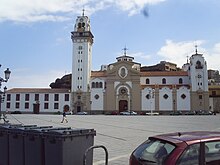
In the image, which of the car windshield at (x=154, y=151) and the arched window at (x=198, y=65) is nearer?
the car windshield at (x=154, y=151)

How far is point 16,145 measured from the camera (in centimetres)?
711

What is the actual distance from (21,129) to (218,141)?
14.8 feet

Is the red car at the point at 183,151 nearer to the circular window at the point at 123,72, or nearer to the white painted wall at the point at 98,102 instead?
the white painted wall at the point at 98,102

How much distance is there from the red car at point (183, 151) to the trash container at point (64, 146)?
160 cm

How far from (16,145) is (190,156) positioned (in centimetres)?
442

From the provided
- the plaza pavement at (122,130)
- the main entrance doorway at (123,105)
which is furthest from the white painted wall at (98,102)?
the plaza pavement at (122,130)

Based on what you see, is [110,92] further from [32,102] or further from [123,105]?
[32,102]

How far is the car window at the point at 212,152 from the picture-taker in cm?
451

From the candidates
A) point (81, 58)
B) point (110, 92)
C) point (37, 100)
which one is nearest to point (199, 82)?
point (110, 92)

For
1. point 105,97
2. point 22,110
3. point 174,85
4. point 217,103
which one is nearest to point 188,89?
point 174,85

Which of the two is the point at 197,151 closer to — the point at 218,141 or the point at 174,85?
the point at 218,141

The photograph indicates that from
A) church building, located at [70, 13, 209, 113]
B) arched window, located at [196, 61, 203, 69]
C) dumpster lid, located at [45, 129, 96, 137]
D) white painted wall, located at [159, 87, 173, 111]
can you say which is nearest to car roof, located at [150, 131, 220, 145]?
dumpster lid, located at [45, 129, 96, 137]

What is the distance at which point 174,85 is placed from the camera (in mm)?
81750

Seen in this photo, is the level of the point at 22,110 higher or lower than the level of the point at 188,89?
lower
